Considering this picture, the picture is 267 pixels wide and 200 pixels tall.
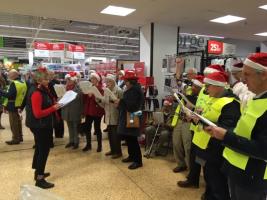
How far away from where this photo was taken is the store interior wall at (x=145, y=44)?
7793 millimetres

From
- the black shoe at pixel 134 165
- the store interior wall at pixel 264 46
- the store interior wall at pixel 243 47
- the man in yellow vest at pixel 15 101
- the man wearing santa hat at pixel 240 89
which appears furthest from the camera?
the store interior wall at pixel 243 47

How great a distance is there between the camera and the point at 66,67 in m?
10.2

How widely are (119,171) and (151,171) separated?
0.50 meters

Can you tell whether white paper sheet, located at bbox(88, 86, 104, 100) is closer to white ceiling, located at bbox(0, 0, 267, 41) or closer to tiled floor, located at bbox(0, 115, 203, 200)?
tiled floor, located at bbox(0, 115, 203, 200)

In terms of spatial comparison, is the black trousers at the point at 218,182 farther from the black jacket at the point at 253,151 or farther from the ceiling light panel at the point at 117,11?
the ceiling light panel at the point at 117,11

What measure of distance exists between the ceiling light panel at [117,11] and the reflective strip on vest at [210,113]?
Answer: 446cm

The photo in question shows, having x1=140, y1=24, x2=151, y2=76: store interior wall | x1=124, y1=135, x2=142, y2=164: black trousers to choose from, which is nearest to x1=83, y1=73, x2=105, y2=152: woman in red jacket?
x1=124, y1=135, x2=142, y2=164: black trousers

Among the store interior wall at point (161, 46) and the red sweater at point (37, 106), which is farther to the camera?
the store interior wall at point (161, 46)

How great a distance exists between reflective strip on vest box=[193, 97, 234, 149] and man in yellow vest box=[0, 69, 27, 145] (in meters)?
4.01

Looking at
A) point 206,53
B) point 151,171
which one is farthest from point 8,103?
point 206,53

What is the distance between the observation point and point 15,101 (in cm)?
543

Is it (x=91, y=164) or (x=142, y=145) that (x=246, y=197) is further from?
(x=142, y=145)

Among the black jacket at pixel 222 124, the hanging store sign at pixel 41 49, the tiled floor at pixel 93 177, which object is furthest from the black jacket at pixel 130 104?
the hanging store sign at pixel 41 49

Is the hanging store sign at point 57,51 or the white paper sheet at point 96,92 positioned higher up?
the hanging store sign at point 57,51
